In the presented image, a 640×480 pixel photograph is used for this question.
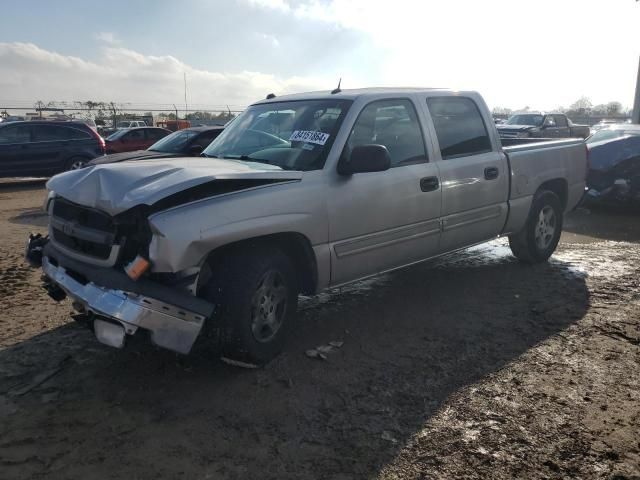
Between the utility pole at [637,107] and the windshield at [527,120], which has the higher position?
the utility pole at [637,107]

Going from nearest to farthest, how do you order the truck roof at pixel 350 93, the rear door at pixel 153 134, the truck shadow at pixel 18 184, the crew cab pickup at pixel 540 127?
the truck roof at pixel 350 93
the truck shadow at pixel 18 184
the rear door at pixel 153 134
the crew cab pickup at pixel 540 127

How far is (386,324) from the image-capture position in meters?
4.69

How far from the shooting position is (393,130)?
4.70 meters

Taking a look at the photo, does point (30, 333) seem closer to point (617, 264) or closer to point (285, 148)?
point (285, 148)

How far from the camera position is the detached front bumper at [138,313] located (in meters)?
3.15

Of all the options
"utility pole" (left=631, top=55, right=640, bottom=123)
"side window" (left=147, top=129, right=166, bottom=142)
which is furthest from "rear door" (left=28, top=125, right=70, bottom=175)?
"utility pole" (left=631, top=55, right=640, bottom=123)

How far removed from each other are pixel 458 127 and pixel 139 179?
3.14 metres

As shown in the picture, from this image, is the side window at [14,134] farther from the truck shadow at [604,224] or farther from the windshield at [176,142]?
the truck shadow at [604,224]

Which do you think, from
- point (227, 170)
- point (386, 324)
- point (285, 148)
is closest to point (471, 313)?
point (386, 324)

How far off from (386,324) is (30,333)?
2.83m

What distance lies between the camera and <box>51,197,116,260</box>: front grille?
345 cm

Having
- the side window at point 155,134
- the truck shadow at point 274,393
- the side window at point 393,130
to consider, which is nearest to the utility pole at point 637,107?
the side window at point 155,134

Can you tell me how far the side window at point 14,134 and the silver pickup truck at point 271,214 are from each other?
36.4 feet

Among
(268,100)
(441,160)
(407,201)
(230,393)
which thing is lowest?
(230,393)
